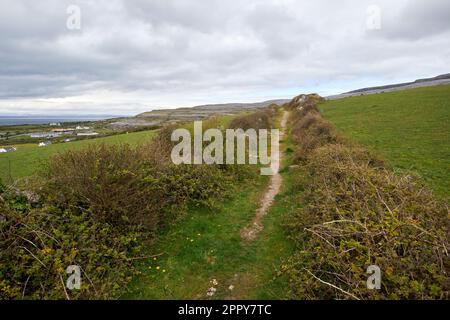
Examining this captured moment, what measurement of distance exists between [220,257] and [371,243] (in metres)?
3.18

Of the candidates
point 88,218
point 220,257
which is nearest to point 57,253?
point 88,218

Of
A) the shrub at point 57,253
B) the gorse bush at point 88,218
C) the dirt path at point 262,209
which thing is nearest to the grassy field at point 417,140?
the dirt path at point 262,209

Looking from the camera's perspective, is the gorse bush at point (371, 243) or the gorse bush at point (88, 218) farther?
the gorse bush at point (88, 218)

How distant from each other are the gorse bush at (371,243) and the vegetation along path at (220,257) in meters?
0.55

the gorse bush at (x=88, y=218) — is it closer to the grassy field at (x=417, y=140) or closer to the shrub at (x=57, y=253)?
the shrub at (x=57, y=253)

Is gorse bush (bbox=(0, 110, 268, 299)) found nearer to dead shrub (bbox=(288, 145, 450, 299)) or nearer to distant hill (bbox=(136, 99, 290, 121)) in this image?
dead shrub (bbox=(288, 145, 450, 299))

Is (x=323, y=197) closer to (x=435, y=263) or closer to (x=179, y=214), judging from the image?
(x=435, y=263)

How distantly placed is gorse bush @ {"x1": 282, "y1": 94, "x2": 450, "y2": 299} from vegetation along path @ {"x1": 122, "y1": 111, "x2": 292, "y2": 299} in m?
0.55

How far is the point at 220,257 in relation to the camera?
6.00 metres

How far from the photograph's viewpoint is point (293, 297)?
4.46m

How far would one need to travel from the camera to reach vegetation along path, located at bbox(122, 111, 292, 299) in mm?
4953

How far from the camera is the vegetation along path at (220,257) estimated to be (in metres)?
4.95
